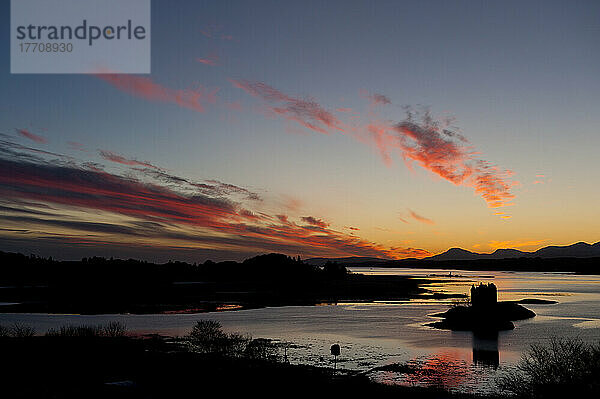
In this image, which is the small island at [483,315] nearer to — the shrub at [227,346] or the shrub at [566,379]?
the shrub at [227,346]

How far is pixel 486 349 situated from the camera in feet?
213

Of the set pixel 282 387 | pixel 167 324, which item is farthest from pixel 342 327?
pixel 282 387

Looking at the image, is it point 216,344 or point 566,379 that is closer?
point 566,379

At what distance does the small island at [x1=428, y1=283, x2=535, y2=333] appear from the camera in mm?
84250

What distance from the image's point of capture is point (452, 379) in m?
46.5

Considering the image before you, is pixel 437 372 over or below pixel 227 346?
below

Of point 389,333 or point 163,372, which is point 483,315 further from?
point 163,372

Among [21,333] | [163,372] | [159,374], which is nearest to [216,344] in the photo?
[163,372]

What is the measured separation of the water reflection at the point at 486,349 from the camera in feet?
185

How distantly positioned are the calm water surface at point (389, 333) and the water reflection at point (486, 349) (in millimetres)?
108

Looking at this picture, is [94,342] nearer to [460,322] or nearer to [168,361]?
[168,361]

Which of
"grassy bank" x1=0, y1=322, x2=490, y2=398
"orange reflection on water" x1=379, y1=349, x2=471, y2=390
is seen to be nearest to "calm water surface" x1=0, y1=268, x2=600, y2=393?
"orange reflection on water" x1=379, y1=349, x2=471, y2=390

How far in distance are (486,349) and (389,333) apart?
15.0 metres

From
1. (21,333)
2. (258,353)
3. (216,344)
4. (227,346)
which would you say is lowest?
(258,353)
